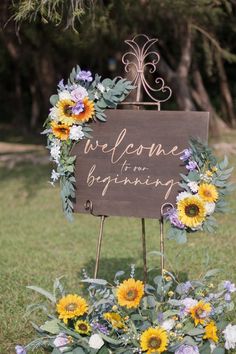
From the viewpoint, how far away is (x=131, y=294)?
13.1 ft

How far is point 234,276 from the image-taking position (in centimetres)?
635

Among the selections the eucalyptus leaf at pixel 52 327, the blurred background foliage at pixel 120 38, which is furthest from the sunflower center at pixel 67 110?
the blurred background foliage at pixel 120 38

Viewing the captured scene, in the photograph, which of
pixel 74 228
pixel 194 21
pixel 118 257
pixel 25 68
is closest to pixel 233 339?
pixel 118 257

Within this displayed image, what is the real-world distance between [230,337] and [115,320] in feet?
2.16

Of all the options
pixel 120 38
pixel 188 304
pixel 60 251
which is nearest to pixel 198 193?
pixel 188 304

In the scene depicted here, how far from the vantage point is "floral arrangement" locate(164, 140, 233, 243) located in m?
4.13

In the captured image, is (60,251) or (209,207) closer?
(209,207)

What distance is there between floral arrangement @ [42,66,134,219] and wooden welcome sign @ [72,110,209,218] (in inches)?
2.5

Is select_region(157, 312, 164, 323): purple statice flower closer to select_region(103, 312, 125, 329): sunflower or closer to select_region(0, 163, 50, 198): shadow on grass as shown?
select_region(103, 312, 125, 329): sunflower

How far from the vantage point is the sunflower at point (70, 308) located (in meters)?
4.01

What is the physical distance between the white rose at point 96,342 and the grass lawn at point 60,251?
2.23ft

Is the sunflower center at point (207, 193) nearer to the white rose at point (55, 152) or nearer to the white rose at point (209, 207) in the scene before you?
the white rose at point (209, 207)

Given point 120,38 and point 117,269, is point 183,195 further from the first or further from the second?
point 120,38

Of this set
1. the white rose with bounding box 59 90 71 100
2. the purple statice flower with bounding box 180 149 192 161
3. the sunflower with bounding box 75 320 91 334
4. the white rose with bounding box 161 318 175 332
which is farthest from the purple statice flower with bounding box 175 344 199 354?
the white rose with bounding box 59 90 71 100
